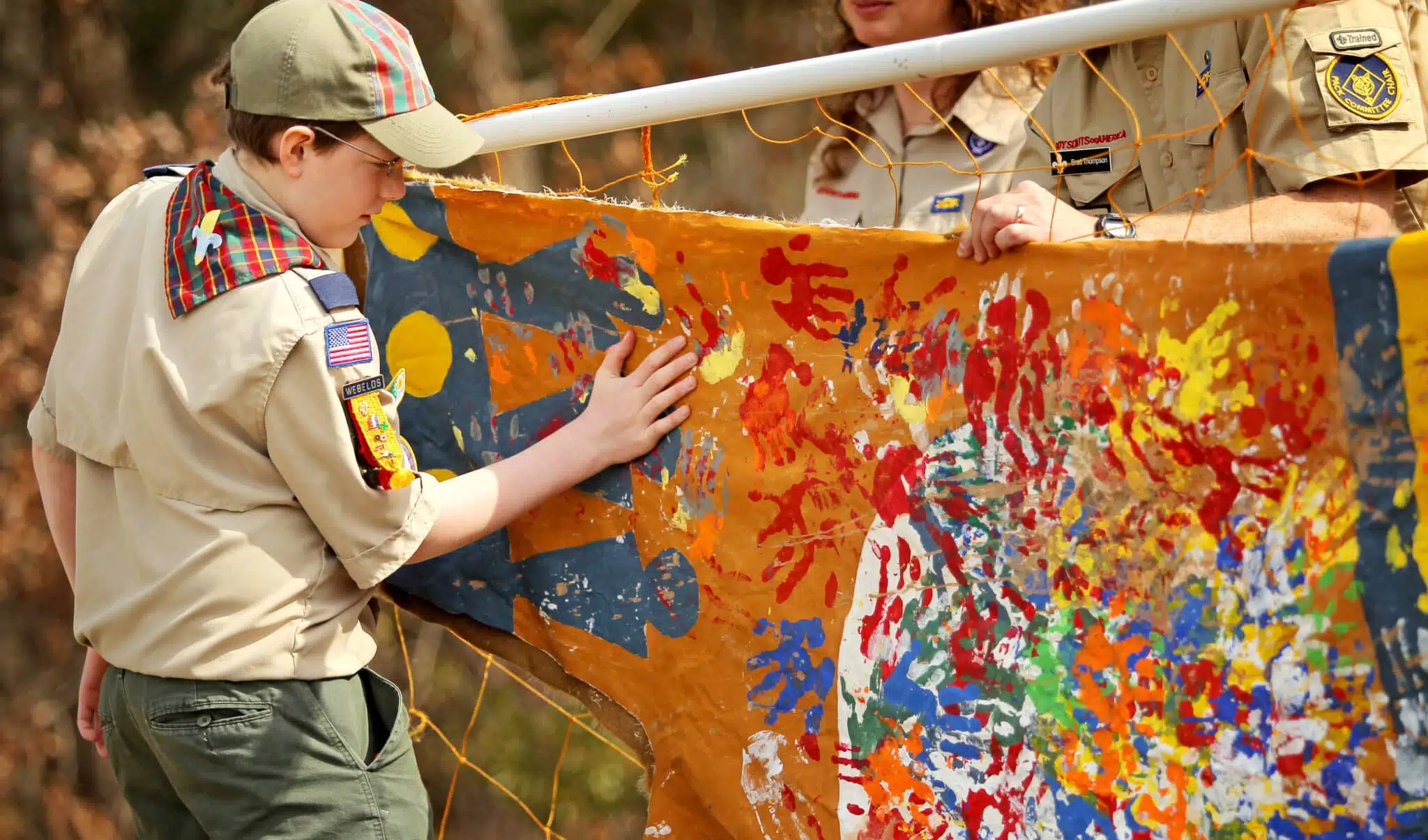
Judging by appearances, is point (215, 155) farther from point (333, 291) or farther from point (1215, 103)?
point (1215, 103)

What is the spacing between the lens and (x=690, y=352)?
1.84 meters

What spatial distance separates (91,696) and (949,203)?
162cm

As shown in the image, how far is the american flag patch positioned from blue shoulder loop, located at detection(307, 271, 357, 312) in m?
0.02

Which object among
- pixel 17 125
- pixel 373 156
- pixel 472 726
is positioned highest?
pixel 17 125

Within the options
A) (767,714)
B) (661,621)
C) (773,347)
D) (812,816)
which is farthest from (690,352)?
(812,816)

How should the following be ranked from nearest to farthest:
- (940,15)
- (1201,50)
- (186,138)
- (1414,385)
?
(1414,385), (1201,50), (940,15), (186,138)

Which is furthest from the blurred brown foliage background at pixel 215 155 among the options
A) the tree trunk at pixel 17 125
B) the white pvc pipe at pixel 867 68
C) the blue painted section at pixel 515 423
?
the white pvc pipe at pixel 867 68

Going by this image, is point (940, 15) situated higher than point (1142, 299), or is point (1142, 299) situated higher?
point (940, 15)

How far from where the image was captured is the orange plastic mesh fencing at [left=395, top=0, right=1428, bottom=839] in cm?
144

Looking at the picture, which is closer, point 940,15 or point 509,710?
point 940,15

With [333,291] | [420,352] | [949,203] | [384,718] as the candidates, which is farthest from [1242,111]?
[384,718]

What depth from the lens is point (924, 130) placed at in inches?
102

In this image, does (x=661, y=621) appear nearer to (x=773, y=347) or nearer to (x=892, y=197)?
(x=773, y=347)

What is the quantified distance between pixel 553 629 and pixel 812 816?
520 mm
